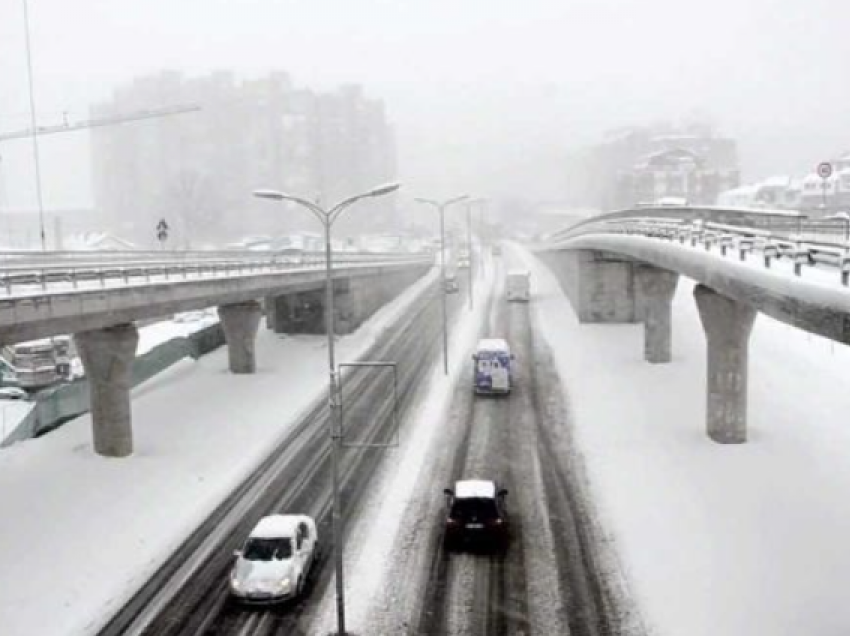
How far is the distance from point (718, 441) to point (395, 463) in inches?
585

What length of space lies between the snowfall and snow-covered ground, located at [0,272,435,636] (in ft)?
0.32

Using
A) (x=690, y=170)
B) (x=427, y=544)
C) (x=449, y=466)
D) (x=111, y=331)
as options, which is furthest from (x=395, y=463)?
(x=690, y=170)

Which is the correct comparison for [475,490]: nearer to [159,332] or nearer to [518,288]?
[518,288]

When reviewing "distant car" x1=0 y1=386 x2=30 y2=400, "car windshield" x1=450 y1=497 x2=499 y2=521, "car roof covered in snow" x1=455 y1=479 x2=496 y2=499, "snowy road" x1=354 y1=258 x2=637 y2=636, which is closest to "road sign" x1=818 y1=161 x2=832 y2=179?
"snowy road" x1=354 y1=258 x2=637 y2=636

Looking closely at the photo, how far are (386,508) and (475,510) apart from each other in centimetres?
532

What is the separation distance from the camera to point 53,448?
4272cm

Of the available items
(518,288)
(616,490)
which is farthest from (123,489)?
(518,288)

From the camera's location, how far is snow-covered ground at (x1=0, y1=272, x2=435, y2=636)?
1107 inches

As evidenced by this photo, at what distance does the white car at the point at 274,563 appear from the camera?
26578mm

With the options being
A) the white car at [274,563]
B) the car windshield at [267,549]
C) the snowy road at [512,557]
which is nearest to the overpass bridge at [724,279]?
the snowy road at [512,557]

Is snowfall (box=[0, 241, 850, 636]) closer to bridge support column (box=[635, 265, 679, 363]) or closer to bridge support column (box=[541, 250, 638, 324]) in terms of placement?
bridge support column (box=[635, 265, 679, 363])

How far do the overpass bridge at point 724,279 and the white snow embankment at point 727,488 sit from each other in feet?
9.55

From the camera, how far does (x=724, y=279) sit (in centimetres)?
3225

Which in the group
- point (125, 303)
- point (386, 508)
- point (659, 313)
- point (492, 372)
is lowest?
point (386, 508)
